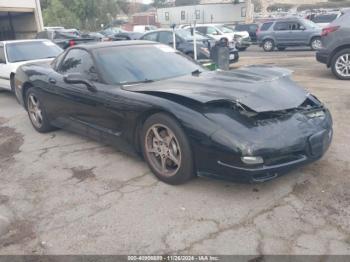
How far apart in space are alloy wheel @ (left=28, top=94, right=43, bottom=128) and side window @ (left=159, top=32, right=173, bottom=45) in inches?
326

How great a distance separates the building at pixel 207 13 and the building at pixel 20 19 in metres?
26.9

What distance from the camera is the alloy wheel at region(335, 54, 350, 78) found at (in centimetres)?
866

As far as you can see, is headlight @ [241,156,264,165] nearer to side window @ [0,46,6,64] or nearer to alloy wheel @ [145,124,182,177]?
alloy wheel @ [145,124,182,177]

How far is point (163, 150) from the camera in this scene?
12.5ft

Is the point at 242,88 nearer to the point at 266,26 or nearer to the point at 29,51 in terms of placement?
the point at 29,51

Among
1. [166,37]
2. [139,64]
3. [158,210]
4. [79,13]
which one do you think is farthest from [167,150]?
[79,13]

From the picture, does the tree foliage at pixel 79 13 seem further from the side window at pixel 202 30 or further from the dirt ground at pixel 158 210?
the dirt ground at pixel 158 210

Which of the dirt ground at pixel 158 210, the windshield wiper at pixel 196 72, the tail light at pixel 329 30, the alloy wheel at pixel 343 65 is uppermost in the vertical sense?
the tail light at pixel 329 30

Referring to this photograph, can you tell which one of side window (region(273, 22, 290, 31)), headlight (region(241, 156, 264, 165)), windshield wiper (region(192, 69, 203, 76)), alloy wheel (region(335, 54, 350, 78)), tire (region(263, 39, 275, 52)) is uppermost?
windshield wiper (region(192, 69, 203, 76))

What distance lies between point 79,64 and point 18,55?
4.79 meters

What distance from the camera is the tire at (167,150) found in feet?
Result: 11.6

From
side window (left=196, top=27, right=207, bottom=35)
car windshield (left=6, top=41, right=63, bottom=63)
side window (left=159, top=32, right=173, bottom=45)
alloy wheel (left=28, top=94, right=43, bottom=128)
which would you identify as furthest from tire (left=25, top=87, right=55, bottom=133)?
side window (left=196, top=27, right=207, bottom=35)

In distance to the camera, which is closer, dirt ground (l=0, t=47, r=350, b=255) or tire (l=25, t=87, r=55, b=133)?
dirt ground (l=0, t=47, r=350, b=255)

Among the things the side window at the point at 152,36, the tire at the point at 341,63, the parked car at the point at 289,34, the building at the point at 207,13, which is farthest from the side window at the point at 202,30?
the building at the point at 207,13
